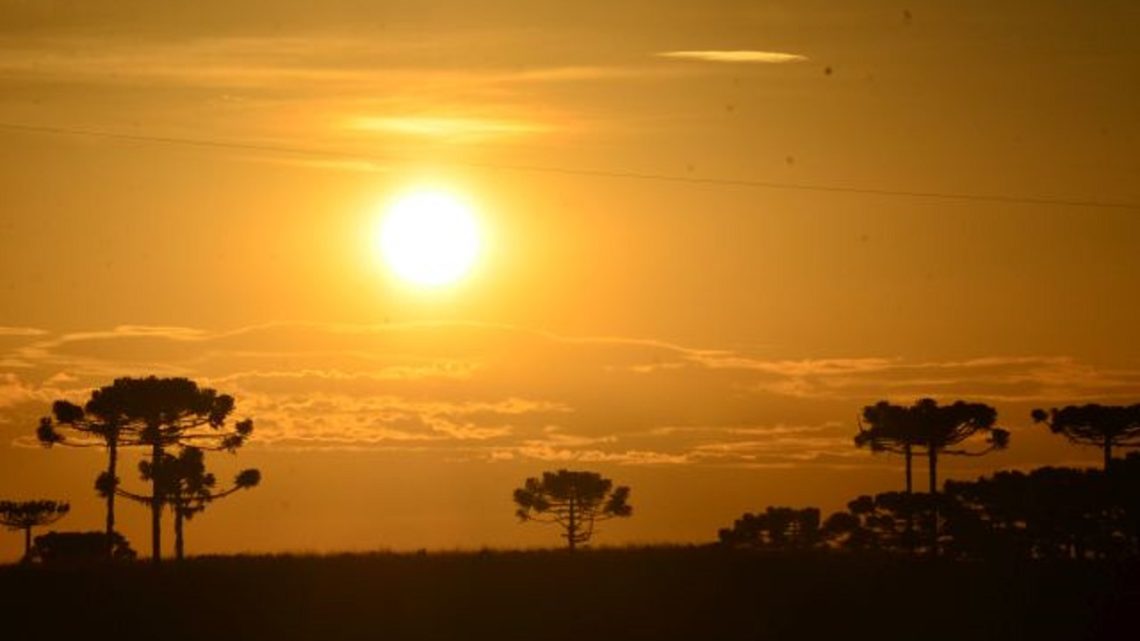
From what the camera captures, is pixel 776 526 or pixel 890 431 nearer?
pixel 890 431

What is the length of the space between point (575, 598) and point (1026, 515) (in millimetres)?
47955

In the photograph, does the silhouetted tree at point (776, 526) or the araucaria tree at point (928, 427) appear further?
the silhouetted tree at point (776, 526)

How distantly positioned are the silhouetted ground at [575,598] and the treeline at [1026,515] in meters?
25.9

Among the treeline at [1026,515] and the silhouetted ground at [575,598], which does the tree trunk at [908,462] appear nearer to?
the treeline at [1026,515]

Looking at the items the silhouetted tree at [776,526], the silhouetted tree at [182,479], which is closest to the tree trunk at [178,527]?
the silhouetted tree at [182,479]

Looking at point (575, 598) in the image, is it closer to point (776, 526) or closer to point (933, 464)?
point (933, 464)

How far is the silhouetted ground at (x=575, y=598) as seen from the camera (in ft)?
181

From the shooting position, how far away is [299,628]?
54.8 meters

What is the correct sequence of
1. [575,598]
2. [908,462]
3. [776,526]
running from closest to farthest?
[575,598]
[908,462]
[776,526]

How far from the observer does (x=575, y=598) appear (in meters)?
59.2

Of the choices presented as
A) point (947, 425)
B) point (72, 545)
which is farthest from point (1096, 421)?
point (72, 545)

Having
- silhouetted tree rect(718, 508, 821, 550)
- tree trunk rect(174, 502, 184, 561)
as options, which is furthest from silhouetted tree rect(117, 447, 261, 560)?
silhouetted tree rect(718, 508, 821, 550)

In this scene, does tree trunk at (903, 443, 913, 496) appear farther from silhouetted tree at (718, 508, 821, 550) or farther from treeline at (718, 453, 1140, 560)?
silhouetted tree at (718, 508, 821, 550)

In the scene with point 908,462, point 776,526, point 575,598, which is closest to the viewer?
point 575,598
